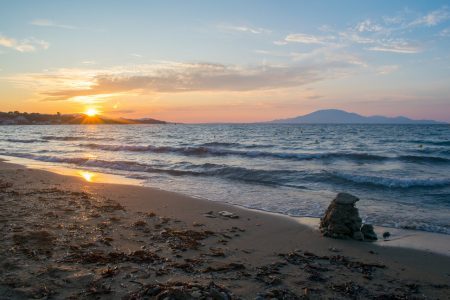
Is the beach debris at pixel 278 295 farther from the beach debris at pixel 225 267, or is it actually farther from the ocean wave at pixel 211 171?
the ocean wave at pixel 211 171

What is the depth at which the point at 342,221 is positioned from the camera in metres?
7.94

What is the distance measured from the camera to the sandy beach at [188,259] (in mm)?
4602

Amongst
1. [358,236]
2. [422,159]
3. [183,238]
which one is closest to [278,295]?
[183,238]

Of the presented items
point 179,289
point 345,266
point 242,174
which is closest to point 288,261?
point 345,266

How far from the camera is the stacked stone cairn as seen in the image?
25.6 ft

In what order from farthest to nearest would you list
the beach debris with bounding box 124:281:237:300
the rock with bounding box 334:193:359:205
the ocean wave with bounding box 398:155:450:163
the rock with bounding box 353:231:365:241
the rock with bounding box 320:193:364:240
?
the ocean wave with bounding box 398:155:450:163
the rock with bounding box 334:193:359:205
the rock with bounding box 320:193:364:240
the rock with bounding box 353:231:365:241
the beach debris with bounding box 124:281:237:300

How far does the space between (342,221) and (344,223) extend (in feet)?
0.19

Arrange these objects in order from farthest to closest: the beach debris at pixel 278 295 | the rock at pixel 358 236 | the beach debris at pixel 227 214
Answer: the beach debris at pixel 227 214 → the rock at pixel 358 236 → the beach debris at pixel 278 295

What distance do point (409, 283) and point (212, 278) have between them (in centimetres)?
294

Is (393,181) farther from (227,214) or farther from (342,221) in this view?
(227,214)

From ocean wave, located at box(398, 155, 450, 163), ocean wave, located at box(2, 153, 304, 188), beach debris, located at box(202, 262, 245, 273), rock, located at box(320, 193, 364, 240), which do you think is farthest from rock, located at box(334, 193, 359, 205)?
ocean wave, located at box(398, 155, 450, 163)

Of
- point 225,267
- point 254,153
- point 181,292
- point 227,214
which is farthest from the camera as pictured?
point 254,153

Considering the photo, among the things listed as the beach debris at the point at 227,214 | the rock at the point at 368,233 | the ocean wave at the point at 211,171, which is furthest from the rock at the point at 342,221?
the ocean wave at the point at 211,171

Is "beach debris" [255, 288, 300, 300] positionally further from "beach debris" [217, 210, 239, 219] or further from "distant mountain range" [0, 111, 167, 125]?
"distant mountain range" [0, 111, 167, 125]
